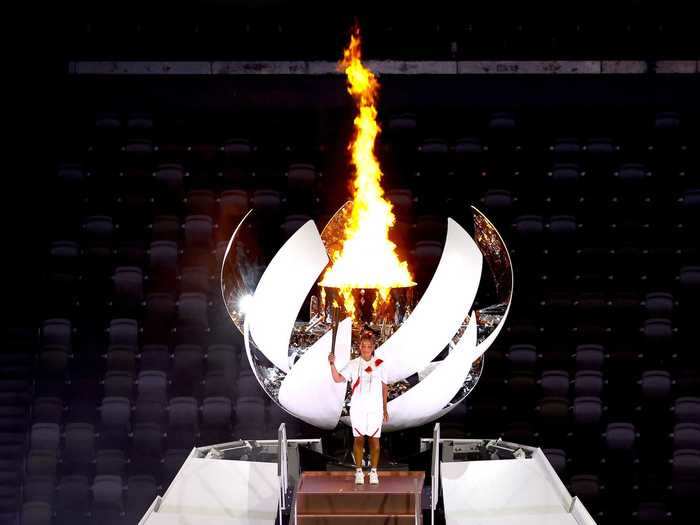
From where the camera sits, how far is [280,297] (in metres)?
6.00

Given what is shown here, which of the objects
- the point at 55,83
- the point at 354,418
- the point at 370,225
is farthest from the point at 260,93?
the point at 354,418

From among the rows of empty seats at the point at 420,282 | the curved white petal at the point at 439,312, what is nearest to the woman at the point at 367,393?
the curved white petal at the point at 439,312

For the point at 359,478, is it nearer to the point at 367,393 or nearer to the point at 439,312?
the point at 367,393

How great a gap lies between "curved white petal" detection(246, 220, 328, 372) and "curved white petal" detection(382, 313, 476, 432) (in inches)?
26.8

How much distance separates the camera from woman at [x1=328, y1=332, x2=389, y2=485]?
5633 millimetres

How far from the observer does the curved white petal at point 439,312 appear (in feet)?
19.4

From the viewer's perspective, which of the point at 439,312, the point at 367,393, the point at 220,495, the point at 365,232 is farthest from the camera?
the point at 365,232

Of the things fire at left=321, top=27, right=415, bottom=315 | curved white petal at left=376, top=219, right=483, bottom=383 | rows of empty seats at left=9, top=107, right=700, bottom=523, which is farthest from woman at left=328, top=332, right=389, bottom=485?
rows of empty seats at left=9, top=107, right=700, bottom=523

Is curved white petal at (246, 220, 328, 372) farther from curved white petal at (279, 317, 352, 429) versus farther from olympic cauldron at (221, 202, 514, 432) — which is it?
curved white petal at (279, 317, 352, 429)

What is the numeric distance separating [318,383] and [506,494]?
139 cm

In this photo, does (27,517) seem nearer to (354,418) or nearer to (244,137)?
(354,418)

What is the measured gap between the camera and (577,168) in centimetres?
886

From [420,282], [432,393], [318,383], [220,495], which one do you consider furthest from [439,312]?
[420,282]

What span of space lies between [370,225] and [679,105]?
11.9ft
